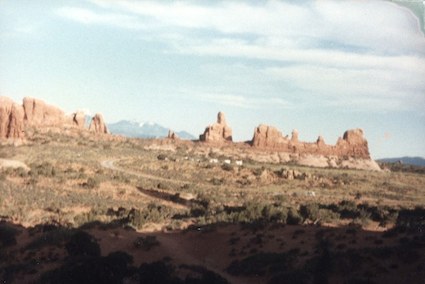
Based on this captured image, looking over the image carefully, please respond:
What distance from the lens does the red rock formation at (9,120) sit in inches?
2650

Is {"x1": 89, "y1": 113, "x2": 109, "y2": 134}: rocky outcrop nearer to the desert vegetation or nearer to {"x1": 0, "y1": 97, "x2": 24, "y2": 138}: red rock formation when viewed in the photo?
{"x1": 0, "y1": 97, "x2": 24, "y2": 138}: red rock formation

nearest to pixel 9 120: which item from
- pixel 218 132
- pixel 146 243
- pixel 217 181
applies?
pixel 217 181

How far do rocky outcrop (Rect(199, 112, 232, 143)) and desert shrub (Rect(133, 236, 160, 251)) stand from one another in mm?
97118

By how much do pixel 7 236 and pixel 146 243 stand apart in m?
7.94

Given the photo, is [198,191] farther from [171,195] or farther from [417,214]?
[417,214]

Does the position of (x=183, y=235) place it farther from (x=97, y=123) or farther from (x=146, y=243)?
(x=97, y=123)

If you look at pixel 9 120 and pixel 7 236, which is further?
pixel 9 120

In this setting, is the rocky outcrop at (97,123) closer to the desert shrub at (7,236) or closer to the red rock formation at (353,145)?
the red rock formation at (353,145)

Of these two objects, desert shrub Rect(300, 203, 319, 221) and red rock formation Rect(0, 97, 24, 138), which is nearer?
desert shrub Rect(300, 203, 319, 221)

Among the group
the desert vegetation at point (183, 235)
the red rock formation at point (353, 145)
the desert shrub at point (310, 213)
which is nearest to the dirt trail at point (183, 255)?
the desert vegetation at point (183, 235)

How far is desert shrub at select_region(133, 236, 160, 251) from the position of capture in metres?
22.5

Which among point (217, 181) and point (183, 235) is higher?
point (217, 181)

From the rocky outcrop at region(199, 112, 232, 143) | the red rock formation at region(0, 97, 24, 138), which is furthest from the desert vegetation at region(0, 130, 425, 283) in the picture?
the rocky outcrop at region(199, 112, 232, 143)

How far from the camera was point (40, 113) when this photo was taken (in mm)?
114500
